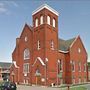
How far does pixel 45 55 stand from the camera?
46.9 metres

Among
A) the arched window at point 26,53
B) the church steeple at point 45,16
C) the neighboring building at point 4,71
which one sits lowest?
the neighboring building at point 4,71

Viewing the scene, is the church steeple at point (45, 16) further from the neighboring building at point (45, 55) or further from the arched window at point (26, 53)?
the arched window at point (26, 53)

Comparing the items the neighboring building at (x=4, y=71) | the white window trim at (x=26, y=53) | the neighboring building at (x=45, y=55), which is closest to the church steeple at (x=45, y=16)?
the neighboring building at (x=45, y=55)

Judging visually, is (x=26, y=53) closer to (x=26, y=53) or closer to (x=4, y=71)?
(x=26, y=53)

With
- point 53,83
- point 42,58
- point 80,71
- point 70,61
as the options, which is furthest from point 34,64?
point 80,71

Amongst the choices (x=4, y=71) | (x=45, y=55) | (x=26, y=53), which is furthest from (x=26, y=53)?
(x=4, y=71)

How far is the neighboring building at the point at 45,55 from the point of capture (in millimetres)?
47438

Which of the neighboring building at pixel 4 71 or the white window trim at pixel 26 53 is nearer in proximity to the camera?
the white window trim at pixel 26 53

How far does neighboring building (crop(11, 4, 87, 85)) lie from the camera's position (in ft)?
156

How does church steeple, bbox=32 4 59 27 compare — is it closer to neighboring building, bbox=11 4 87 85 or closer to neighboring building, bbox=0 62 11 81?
neighboring building, bbox=11 4 87 85

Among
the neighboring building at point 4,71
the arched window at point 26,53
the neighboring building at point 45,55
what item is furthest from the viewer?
the neighboring building at point 4,71

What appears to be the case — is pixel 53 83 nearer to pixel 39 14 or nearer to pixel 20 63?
pixel 20 63

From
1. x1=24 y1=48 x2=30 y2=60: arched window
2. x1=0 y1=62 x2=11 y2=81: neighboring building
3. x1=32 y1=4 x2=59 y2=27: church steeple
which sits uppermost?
x1=32 y1=4 x2=59 y2=27: church steeple

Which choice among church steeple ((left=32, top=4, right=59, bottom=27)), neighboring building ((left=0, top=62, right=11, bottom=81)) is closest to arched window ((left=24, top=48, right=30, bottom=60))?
church steeple ((left=32, top=4, right=59, bottom=27))
